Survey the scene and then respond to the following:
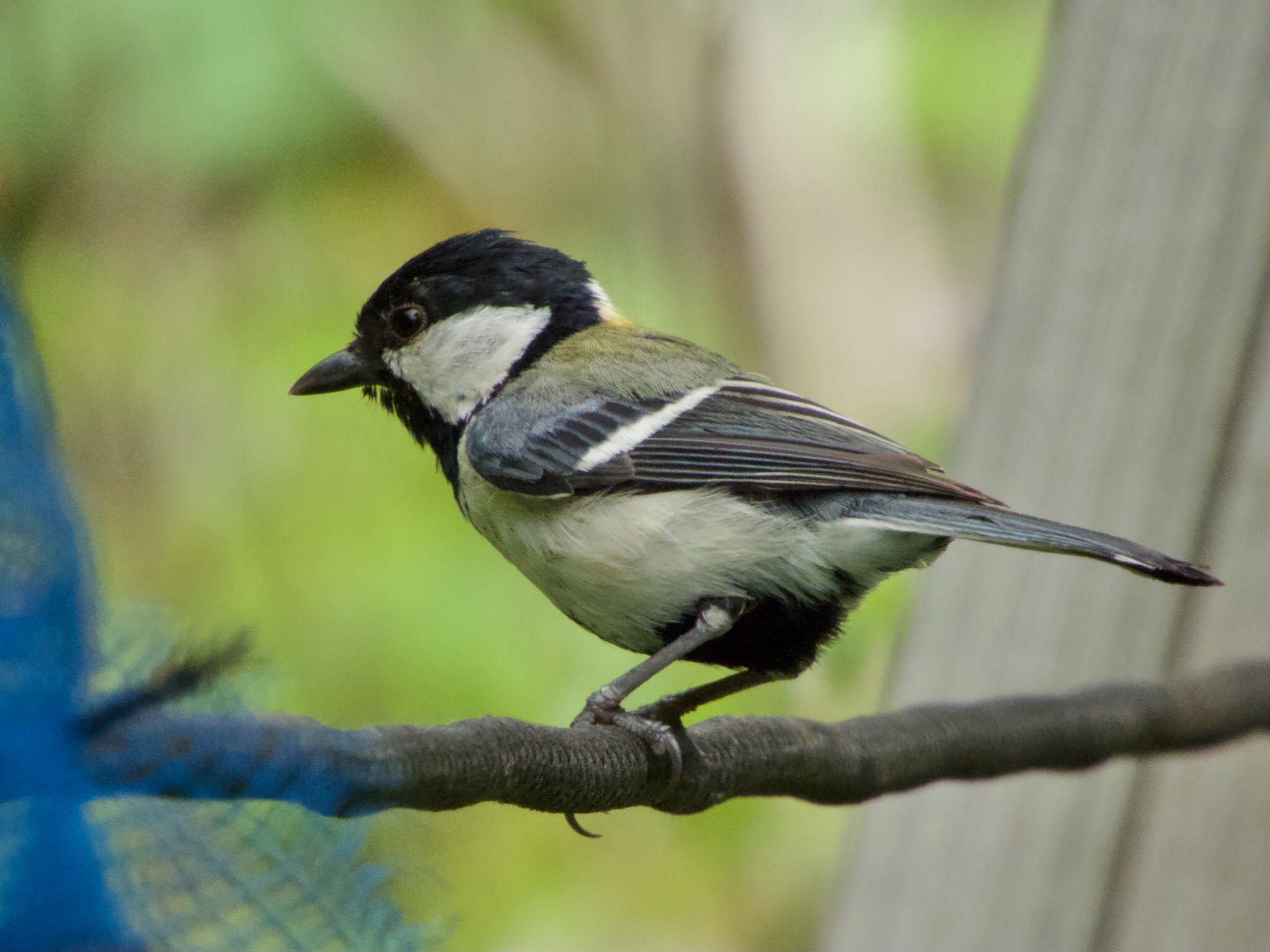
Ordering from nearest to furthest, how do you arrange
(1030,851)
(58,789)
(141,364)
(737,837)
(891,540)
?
1. (58,789)
2. (891,540)
3. (1030,851)
4. (141,364)
5. (737,837)

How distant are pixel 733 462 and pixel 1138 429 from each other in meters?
0.50

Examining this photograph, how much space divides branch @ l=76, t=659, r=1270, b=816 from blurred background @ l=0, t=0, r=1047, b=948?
3.19 feet

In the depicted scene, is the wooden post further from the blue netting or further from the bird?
the blue netting

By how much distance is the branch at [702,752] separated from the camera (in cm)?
43

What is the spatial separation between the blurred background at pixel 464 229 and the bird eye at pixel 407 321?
61 cm

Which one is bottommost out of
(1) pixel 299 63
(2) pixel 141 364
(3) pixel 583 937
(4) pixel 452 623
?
(3) pixel 583 937

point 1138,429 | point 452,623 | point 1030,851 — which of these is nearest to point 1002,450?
point 1138,429

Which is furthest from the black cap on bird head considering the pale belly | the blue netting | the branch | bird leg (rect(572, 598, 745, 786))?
the blue netting

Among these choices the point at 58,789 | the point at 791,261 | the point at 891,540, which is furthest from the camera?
the point at 791,261

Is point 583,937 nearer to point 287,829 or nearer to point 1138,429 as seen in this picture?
point 1138,429

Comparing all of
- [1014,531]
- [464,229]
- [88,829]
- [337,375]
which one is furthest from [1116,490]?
[464,229]

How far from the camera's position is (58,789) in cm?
35

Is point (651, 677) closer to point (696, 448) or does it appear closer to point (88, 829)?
point (696, 448)

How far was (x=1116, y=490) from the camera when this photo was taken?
4.69 feet
